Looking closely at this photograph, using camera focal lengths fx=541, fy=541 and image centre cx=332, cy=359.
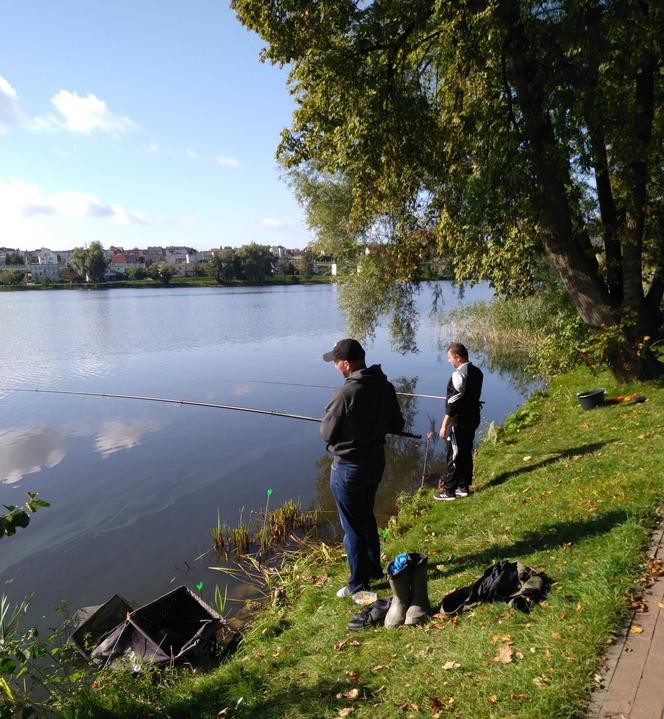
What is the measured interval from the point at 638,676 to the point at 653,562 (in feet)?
4.06

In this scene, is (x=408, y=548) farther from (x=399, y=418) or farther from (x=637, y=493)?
(x=637, y=493)

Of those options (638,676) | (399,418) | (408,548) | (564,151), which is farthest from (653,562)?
(564,151)

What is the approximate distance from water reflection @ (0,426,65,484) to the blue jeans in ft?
29.3

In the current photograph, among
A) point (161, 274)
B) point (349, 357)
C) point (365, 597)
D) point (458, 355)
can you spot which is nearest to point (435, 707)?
point (365, 597)

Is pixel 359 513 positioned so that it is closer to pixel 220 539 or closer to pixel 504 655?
pixel 504 655

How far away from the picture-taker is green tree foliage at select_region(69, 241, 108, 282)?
10062 cm

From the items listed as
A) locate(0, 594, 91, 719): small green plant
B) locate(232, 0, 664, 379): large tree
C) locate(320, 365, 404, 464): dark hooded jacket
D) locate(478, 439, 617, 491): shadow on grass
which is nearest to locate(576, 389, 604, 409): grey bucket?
locate(232, 0, 664, 379): large tree

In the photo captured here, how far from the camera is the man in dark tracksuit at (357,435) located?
4555 millimetres

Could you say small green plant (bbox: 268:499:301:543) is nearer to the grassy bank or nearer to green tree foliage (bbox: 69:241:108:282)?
the grassy bank

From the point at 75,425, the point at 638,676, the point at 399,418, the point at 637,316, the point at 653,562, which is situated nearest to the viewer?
the point at 638,676

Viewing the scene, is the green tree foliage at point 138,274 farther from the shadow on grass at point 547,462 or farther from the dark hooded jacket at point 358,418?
the dark hooded jacket at point 358,418

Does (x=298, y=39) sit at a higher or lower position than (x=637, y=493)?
higher

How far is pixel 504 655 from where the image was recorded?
3.24 meters

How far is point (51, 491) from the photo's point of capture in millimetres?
10523
